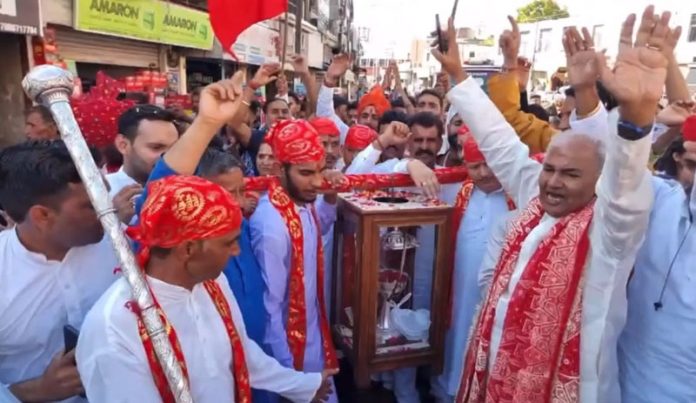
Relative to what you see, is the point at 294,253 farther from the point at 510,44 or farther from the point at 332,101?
the point at 332,101

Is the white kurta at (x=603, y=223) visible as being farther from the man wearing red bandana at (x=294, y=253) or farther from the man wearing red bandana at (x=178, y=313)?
the man wearing red bandana at (x=178, y=313)

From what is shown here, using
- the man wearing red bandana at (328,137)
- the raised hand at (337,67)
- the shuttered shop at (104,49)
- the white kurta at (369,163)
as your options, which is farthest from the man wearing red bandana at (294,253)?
the shuttered shop at (104,49)

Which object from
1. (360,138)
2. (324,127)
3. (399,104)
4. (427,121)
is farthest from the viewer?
(399,104)

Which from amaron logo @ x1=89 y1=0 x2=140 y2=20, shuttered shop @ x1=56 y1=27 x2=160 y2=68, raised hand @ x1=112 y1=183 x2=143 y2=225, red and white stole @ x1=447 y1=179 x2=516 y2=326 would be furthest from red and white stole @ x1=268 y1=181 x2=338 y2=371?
shuttered shop @ x1=56 y1=27 x2=160 y2=68

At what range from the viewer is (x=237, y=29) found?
3469 mm

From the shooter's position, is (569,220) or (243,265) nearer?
(569,220)

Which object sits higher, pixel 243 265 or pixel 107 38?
pixel 107 38

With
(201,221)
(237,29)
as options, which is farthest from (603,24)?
(201,221)

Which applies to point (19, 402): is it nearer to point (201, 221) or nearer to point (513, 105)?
point (201, 221)

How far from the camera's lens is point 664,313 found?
1.66 m

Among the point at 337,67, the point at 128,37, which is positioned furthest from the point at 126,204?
the point at 128,37

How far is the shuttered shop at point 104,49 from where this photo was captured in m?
7.88

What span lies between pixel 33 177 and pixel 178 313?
57 cm

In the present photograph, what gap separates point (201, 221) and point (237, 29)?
8.12 feet
